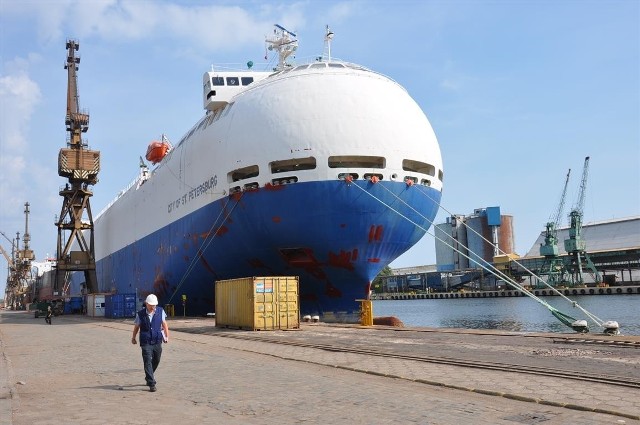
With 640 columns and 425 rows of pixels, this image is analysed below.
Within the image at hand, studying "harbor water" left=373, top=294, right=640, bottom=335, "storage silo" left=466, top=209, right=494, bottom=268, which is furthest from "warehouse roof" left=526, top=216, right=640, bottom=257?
"harbor water" left=373, top=294, right=640, bottom=335

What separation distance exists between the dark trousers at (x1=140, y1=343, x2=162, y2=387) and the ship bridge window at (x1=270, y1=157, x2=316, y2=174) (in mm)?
16037

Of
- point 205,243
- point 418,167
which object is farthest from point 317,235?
point 205,243

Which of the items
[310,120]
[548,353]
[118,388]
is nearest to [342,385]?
[118,388]

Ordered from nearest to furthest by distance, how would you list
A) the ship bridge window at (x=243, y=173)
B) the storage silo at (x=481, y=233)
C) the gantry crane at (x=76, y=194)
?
the ship bridge window at (x=243, y=173), the gantry crane at (x=76, y=194), the storage silo at (x=481, y=233)

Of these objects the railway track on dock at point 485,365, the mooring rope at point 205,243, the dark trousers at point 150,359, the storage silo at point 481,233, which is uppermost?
the storage silo at point 481,233

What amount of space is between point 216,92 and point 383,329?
53.5ft

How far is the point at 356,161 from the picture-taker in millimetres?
24750

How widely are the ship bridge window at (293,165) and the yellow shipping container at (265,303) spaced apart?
5.15m

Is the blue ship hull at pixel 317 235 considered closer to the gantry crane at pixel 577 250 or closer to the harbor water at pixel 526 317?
the harbor water at pixel 526 317

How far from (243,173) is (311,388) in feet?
60.1

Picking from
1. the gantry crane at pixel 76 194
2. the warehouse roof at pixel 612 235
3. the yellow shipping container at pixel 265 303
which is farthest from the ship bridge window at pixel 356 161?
the warehouse roof at pixel 612 235

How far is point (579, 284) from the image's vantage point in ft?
326

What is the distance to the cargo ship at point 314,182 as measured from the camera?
24203mm

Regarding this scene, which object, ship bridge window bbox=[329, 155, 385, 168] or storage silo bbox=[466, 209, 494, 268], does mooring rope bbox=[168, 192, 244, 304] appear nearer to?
ship bridge window bbox=[329, 155, 385, 168]
